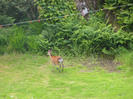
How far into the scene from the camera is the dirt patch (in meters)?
7.92

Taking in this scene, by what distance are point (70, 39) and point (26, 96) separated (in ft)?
14.9

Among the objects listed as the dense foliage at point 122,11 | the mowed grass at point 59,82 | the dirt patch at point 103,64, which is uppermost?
the dense foliage at point 122,11

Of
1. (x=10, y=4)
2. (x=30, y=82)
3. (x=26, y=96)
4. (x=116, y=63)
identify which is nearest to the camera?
(x=26, y=96)

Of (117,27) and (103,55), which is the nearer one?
(103,55)

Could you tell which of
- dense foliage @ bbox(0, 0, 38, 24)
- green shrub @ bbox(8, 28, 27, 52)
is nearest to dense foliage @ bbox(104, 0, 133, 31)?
green shrub @ bbox(8, 28, 27, 52)

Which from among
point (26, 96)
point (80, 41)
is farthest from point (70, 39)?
point (26, 96)

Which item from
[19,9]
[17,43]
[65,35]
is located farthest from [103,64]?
[19,9]

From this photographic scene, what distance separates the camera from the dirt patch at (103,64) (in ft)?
26.0

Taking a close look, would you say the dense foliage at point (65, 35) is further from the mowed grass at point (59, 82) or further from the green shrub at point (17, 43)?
the mowed grass at point (59, 82)

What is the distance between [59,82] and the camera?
6613 millimetres

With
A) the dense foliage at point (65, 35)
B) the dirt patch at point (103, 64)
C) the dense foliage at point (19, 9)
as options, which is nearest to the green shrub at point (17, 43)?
the dense foliage at point (65, 35)

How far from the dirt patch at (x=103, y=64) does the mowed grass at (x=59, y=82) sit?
0.85 feet

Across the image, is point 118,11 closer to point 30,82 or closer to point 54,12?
point 54,12

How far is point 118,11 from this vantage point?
9.94 m
